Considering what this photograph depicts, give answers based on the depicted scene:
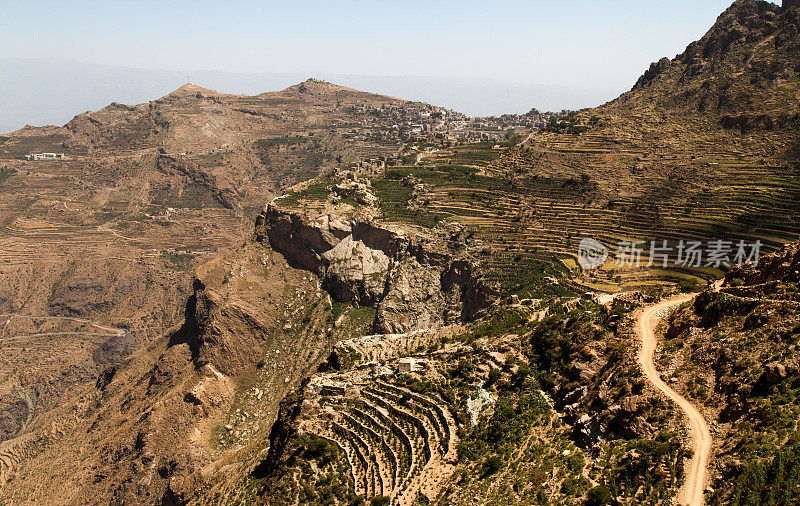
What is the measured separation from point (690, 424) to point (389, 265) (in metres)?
56.2

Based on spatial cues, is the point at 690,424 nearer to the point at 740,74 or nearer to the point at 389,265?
the point at 389,265

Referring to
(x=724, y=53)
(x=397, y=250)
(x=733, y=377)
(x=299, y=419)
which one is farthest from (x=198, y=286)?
(x=724, y=53)

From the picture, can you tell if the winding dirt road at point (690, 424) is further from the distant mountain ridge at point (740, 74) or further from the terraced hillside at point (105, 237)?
the terraced hillside at point (105, 237)

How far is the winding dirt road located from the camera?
2000 cm

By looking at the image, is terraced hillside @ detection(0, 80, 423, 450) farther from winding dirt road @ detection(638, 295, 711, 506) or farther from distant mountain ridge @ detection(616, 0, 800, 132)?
winding dirt road @ detection(638, 295, 711, 506)

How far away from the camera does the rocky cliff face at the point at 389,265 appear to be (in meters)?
69.5

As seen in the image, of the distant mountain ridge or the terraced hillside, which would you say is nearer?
the distant mountain ridge

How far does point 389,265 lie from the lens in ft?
253

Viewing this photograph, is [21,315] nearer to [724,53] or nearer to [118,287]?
[118,287]

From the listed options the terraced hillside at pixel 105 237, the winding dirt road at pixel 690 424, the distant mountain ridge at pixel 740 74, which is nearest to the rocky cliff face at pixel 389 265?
the winding dirt road at pixel 690 424

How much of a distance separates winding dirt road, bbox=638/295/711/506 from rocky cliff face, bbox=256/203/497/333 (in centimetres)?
3001

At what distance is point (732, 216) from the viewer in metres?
65.8

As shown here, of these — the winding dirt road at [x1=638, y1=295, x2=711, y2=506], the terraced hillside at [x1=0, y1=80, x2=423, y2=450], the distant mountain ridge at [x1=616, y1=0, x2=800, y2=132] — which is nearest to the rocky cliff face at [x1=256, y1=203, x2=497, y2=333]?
the winding dirt road at [x1=638, y1=295, x2=711, y2=506]

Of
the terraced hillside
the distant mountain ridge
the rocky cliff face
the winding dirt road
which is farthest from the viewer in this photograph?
the terraced hillside
